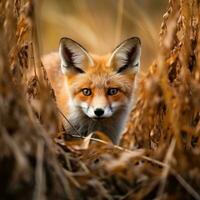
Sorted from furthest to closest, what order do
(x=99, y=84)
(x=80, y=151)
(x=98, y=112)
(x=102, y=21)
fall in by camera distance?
(x=102, y=21) → (x=99, y=84) → (x=98, y=112) → (x=80, y=151)

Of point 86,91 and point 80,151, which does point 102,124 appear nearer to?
point 86,91

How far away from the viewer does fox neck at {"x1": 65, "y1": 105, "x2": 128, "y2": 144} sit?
20.6ft

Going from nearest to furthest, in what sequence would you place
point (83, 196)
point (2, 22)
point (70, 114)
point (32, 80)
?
1. point (83, 196)
2. point (2, 22)
3. point (32, 80)
4. point (70, 114)

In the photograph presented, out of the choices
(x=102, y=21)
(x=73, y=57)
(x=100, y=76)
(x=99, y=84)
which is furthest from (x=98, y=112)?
(x=102, y=21)

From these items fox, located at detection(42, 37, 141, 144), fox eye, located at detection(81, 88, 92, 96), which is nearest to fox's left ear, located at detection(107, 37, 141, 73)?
fox, located at detection(42, 37, 141, 144)

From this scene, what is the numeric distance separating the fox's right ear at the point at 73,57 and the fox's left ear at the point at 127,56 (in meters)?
0.20

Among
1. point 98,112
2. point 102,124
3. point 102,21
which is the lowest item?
point 102,124

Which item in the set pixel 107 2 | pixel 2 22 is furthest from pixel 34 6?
pixel 107 2

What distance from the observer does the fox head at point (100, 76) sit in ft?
20.1

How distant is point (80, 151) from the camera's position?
4223 millimetres

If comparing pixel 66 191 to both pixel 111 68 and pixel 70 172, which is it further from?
pixel 111 68

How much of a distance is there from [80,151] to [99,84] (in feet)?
6.75

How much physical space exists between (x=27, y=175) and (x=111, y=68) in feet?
9.74

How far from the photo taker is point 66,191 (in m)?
3.73
